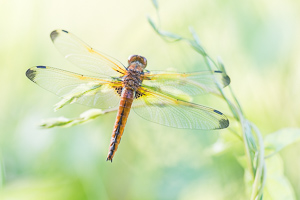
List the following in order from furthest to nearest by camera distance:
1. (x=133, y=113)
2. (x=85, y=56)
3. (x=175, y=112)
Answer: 1. (x=133, y=113)
2. (x=85, y=56)
3. (x=175, y=112)

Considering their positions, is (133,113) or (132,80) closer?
(132,80)

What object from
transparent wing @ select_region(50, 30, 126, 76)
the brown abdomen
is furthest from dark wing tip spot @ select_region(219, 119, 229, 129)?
transparent wing @ select_region(50, 30, 126, 76)

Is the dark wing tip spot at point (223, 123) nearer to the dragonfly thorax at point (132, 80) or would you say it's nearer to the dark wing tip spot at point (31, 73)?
the dragonfly thorax at point (132, 80)

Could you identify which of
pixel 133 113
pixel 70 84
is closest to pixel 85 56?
pixel 70 84

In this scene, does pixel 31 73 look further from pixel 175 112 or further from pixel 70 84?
pixel 175 112

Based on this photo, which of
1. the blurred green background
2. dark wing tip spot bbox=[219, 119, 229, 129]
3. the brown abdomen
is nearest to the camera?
dark wing tip spot bbox=[219, 119, 229, 129]

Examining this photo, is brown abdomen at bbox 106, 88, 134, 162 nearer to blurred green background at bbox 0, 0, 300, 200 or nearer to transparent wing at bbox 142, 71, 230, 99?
transparent wing at bbox 142, 71, 230, 99
